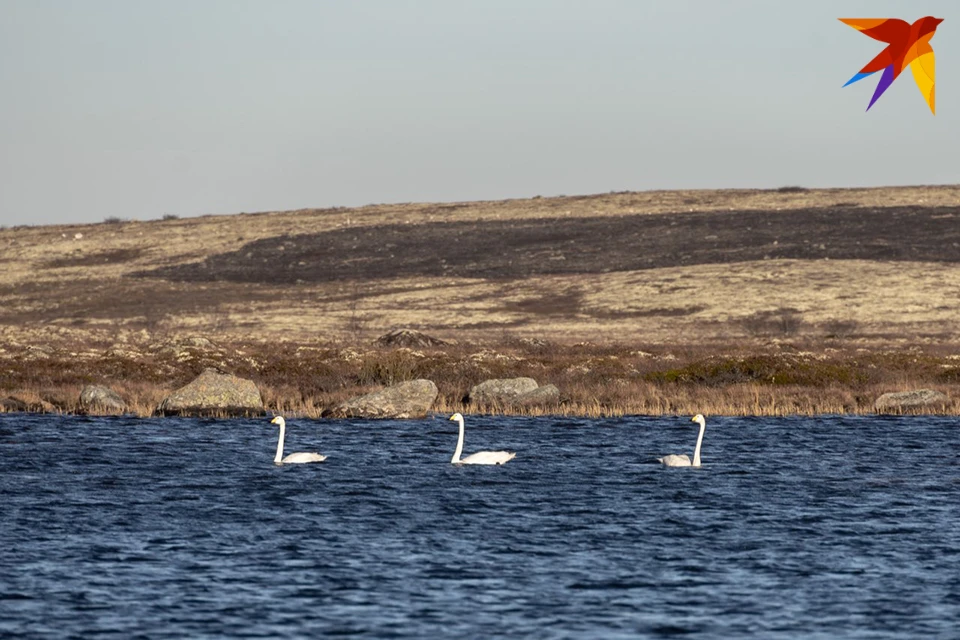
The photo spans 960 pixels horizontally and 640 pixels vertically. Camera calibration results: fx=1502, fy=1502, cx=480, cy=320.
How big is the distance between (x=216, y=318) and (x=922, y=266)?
1822 inches

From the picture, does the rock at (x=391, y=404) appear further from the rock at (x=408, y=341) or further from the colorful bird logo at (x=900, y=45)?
the rock at (x=408, y=341)

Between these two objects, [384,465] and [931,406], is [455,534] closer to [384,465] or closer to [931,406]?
[384,465]

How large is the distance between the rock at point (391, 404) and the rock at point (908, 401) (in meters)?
13.1

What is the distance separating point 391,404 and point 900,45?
18182 millimetres

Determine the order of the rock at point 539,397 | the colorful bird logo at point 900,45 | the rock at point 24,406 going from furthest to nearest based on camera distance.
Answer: the rock at point 539,397 → the rock at point 24,406 → the colorful bird logo at point 900,45

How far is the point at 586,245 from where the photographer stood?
118 m

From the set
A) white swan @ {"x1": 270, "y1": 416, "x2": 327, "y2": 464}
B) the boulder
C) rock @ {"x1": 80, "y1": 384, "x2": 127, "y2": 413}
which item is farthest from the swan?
rock @ {"x1": 80, "y1": 384, "x2": 127, "y2": 413}

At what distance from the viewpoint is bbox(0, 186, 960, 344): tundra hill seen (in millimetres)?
86500

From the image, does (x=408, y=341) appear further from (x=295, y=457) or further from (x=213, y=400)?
(x=295, y=457)

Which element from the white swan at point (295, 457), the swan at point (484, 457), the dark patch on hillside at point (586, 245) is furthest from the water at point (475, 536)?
the dark patch on hillside at point (586, 245)

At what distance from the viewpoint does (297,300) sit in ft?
329

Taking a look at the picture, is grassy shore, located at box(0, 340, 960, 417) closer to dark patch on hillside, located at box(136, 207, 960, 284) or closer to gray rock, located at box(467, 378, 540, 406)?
gray rock, located at box(467, 378, 540, 406)

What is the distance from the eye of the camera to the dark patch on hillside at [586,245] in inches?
4247

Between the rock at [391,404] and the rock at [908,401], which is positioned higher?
the rock at [391,404]
